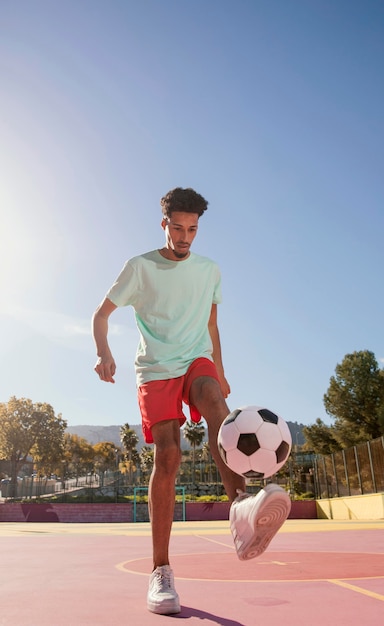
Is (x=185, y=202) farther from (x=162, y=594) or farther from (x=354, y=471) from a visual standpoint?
(x=354, y=471)

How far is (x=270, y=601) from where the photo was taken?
2807mm

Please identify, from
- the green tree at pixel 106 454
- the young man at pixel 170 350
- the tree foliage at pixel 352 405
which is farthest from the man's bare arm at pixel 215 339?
the green tree at pixel 106 454

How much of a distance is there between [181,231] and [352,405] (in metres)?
44.1

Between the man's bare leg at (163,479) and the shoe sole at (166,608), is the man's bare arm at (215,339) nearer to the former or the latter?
the man's bare leg at (163,479)

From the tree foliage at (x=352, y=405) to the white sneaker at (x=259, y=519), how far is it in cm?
4239

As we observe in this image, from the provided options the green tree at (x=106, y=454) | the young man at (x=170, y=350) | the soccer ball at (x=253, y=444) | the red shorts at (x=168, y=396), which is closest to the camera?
the soccer ball at (x=253, y=444)

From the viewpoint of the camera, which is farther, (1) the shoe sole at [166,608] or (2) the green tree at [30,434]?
(2) the green tree at [30,434]

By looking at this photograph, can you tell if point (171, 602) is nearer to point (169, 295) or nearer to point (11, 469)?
point (169, 295)

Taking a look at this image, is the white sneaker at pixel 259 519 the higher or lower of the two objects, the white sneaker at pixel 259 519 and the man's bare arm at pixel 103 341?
the lower

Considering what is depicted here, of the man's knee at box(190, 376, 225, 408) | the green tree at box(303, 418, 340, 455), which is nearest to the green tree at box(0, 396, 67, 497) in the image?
the green tree at box(303, 418, 340, 455)

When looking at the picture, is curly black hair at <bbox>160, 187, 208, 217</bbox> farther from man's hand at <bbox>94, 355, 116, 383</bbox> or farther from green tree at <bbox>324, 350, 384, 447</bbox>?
green tree at <bbox>324, 350, 384, 447</bbox>

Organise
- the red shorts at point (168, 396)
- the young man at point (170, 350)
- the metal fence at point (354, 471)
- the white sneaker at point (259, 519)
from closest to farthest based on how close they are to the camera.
Answer: the white sneaker at point (259, 519) → the young man at point (170, 350) → the red shorts at point (168, 396) → the metal fence at point (354, 471)

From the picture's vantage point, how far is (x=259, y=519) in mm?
2305

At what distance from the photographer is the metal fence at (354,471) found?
2219cm
